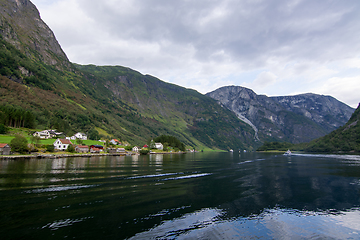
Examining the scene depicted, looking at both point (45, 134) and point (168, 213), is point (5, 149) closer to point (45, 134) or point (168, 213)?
point (45, 134)

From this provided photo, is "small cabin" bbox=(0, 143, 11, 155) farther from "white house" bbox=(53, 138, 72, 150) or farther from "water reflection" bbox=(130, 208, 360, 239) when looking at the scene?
"water reflection" bbox=(130, 208, 360, 239)

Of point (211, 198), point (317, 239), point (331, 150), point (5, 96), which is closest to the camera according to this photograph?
point (317, 239)

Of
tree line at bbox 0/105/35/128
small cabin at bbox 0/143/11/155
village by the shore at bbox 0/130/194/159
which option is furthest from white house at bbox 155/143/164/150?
small cabin at bbox 0/143/11/155

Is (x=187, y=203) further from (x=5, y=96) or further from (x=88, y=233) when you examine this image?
(x=5, y=96)

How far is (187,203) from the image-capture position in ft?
73.3

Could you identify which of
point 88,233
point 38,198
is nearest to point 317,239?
point 88,233

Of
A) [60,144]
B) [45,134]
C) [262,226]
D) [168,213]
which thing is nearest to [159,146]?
[60,144]

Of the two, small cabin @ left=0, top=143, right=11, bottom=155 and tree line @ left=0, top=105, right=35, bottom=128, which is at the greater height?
tree line @ left=0, top=105, right=35, bottom=128

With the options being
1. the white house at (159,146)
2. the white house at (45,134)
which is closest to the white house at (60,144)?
the white house at (45,134)

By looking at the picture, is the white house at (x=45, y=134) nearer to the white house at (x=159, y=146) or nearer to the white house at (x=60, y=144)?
the white house at (x=60, y=144)

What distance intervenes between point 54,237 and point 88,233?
7.34ft

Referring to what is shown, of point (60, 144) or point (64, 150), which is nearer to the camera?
point (64, 150)

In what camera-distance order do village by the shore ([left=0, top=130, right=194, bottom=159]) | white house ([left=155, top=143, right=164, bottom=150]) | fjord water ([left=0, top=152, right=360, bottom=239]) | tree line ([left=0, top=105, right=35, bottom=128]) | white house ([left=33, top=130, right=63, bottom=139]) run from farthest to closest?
white house ([left=155, top=143, right=164, bottom=150])
white house ([left=33, top=130, right=63, bottom=139])
tree line ([left=0, top=105, right=35, bottom=128])
village by the shore ([left=0, top=130, right=194, bottom=159])
fjord water ([left=0, top=152, right=360, bottom=239])

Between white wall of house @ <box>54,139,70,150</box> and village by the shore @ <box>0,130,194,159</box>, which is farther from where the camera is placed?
white wall of house @ <box>54,139,70,150</box>
